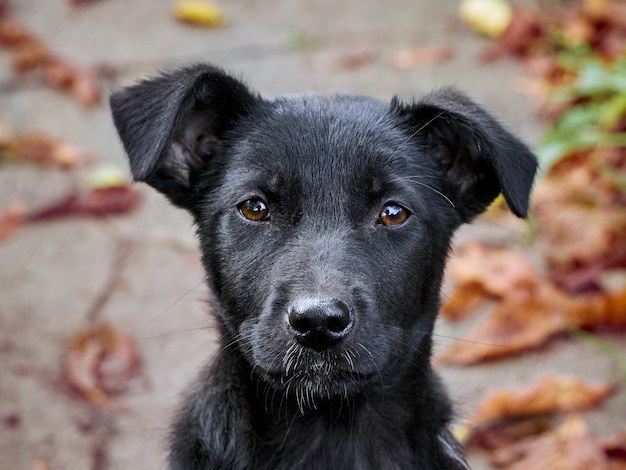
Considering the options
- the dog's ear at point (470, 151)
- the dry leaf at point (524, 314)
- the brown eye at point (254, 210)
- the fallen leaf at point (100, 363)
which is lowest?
the fallen leaf at point (100, 363)

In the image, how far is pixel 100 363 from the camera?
18.9 ft

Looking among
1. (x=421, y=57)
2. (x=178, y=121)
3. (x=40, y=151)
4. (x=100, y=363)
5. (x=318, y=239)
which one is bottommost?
(x=100, y=363)

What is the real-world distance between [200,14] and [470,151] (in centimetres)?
556

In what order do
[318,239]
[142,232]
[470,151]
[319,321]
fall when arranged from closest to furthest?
[319,321] < [318,239] < [470,151] < [142,232]

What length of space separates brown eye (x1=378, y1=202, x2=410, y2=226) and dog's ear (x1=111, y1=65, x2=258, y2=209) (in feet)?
2.34

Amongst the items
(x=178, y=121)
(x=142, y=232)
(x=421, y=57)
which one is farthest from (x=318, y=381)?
(x=421, y=57)

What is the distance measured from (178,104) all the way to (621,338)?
318 cm

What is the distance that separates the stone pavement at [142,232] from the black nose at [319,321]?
0.97m

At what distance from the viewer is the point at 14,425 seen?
5188 millimetres

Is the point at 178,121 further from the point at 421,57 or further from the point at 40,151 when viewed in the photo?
the point at 421,57

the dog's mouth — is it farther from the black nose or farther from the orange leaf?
the orange leaf

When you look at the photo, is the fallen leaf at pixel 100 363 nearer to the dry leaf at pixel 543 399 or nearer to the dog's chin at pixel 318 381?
the dry leaf at pixel 543 399

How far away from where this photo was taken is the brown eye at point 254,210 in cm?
377

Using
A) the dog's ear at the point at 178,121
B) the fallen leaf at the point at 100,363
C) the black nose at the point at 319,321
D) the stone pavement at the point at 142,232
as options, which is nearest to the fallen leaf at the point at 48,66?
the stone pavement at the point at 142,232
